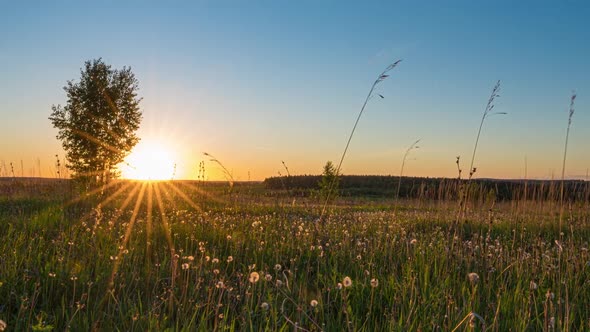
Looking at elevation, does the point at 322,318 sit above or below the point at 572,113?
below

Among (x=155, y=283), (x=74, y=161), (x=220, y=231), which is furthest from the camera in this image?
(x=74, y=161)

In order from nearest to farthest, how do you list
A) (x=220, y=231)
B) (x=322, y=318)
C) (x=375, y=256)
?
(x=322, y=318), (x=375, y=256), (x=220, y=231)

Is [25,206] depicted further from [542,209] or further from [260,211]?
[542,209]

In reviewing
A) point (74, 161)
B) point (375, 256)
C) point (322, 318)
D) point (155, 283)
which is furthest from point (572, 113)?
point (74, 161)

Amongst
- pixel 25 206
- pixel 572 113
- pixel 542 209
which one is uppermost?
pixel 572 113

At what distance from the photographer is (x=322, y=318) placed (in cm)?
361

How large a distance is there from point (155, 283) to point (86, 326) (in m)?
1.07

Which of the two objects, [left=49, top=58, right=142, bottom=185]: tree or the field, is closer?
the field

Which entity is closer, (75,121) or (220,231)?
(220,231)

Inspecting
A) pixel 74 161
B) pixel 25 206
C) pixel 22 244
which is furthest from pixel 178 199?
pixel 74 161

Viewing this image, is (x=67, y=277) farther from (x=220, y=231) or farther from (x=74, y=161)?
(x=74, y=161)

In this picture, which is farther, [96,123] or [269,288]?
[96,123]

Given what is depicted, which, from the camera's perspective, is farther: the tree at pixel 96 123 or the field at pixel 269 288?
the tree at pixel 96 123

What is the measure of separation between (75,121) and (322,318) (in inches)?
1439
